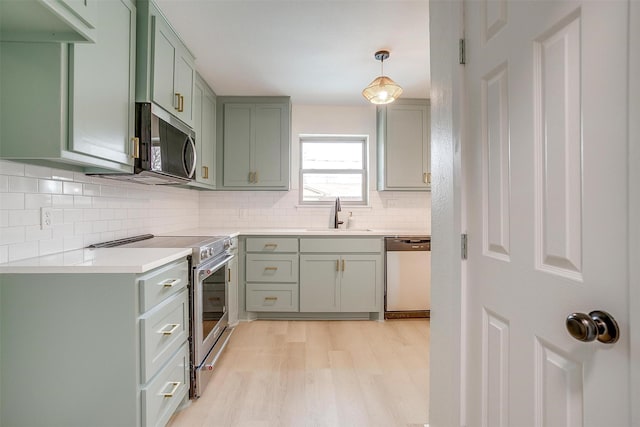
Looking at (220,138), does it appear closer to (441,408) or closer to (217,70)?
(217,70)

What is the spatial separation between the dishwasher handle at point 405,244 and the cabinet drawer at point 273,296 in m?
1.07

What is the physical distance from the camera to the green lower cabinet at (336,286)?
308 centimetres

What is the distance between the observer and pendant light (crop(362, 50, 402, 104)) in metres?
2.34

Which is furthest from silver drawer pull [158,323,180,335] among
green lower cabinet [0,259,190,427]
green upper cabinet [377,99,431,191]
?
green upper cabinet [377,99,431,191]

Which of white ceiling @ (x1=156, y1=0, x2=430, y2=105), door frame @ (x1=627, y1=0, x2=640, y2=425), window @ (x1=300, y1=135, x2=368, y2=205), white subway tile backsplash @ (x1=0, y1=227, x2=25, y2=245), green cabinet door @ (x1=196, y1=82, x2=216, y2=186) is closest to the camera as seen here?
door frame @ (x1=627, y1=0, x2=640, y2=425)

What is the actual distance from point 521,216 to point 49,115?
178cm

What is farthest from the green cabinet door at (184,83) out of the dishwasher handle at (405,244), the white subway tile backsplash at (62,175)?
the dishwasher handle at (405,244)

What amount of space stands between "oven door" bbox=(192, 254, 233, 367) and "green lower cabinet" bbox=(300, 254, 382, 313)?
872 millimetres

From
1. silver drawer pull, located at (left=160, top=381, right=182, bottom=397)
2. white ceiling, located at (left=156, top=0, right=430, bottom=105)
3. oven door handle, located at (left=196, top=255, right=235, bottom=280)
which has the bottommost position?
silver drawer pull, located at (left=160, top=381, right=182, bottom=397)

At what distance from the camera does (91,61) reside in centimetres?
136

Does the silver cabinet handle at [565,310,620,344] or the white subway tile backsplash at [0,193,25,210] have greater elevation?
the white subway tile backsplash at [0,193,25,210]

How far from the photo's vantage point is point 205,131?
9.96 ft

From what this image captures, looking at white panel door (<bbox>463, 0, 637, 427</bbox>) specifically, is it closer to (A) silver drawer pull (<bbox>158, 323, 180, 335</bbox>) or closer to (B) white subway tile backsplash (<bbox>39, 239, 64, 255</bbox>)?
(A) silver drawer pull (<bbox>158, 323, 180, 335</bbox>)

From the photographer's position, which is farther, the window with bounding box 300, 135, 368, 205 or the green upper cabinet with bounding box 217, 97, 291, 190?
the window with bounding box 300, 135, 368, 205
